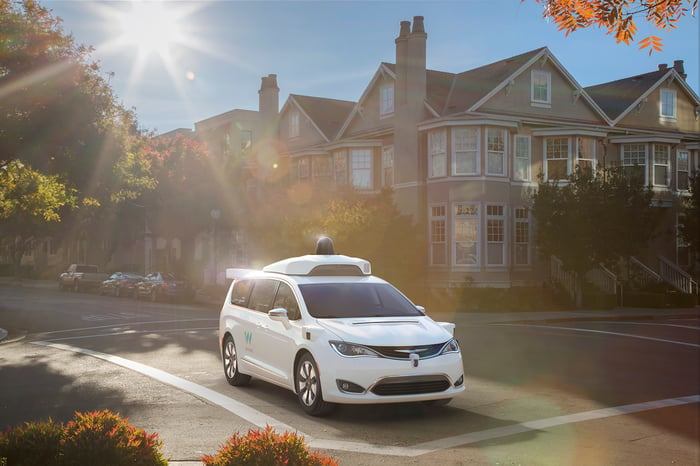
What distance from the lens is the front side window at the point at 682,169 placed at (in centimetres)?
3666

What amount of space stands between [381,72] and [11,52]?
19.8 m

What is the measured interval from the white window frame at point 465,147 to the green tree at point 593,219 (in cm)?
304

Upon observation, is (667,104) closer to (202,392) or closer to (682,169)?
(682,169)

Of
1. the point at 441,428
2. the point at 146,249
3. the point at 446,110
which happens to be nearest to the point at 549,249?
the point at 446,110

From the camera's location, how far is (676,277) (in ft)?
116

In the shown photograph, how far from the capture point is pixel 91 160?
2233 centimetres

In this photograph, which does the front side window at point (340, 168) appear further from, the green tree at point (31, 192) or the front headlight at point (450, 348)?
the front headlight at point (450, 348)

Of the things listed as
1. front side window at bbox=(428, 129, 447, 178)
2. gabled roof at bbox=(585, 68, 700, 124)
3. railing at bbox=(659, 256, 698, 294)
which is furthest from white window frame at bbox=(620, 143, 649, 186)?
front side window at bbox=(428, 129, 447, 178)

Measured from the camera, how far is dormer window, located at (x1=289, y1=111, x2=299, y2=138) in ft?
143

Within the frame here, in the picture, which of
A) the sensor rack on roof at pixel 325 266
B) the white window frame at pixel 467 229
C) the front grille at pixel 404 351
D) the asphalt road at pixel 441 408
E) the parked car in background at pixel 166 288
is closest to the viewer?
the asphalt road at pixel 441 408

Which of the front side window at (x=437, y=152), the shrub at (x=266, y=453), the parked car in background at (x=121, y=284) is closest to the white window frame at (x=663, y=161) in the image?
the front side window at (x=437, y=152)

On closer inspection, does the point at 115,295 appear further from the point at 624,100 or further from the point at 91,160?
the point at 624,100

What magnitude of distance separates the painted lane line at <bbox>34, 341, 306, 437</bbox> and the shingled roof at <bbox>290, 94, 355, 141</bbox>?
87.9 feet

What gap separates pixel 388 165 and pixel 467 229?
19.1 ft
